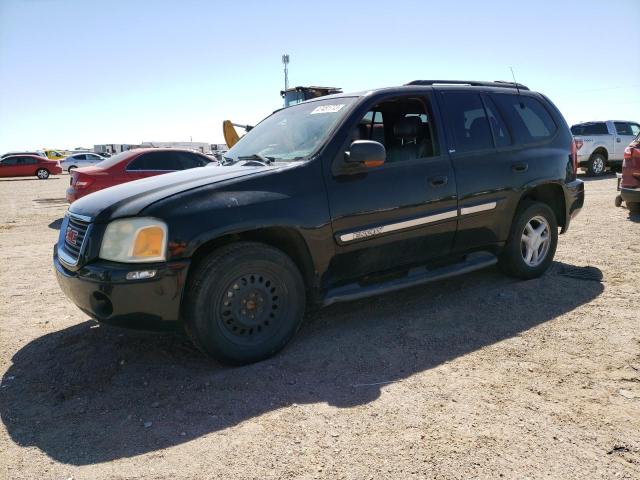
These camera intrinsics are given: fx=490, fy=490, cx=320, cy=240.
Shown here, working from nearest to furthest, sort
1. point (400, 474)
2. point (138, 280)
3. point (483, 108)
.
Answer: point (400, 474) < point (138, 280) < point (483, 108)

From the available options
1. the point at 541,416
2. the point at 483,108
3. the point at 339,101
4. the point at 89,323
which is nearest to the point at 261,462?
the point at 541,416

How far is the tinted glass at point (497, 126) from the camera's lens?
15.2ft

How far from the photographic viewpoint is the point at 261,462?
7.70 ft

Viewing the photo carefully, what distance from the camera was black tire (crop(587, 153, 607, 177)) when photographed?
16.9 meters

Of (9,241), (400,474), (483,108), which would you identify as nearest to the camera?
(400,474)

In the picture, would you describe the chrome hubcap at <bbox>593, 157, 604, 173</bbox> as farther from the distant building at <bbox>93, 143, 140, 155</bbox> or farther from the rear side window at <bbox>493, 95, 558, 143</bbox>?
the distant building at <bbox>93, 143, 140, 155</bbox>

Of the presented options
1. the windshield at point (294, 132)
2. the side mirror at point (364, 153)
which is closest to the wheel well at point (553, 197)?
the side mirror at point (364, 153)

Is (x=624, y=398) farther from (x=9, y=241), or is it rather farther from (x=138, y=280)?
(x=9, y=241)

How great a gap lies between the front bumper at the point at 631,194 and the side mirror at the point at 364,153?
20.1 feet

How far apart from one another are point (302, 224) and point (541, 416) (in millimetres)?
1850

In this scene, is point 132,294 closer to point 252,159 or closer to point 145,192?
point 145,192

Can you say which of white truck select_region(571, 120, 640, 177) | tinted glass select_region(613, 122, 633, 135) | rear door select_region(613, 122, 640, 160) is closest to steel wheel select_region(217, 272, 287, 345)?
white truck select_region(571, 120, 640, 177)

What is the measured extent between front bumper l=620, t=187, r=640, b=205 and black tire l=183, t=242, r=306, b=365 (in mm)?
6670

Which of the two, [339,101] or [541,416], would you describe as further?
[339,101]
